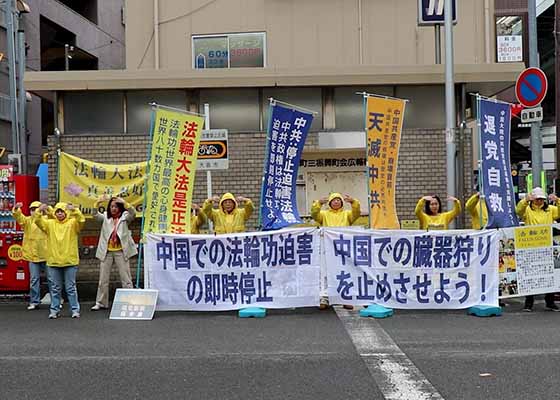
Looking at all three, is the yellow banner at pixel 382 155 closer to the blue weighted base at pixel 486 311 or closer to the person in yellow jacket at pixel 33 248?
the blue weighted base at pixel 486 311

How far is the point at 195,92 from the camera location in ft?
44.4

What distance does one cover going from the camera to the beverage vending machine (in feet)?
39.3

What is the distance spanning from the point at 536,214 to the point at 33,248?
7.71 meters

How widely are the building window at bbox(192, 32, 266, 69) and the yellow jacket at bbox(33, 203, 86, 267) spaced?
772 cm

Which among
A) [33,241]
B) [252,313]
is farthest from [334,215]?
[33,241]

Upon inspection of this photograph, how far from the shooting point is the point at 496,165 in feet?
34.5

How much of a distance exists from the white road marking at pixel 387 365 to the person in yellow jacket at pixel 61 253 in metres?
4.06

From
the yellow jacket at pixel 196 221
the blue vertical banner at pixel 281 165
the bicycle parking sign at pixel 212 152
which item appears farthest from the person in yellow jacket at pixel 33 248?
the blue vertical banner at pixel 281 165

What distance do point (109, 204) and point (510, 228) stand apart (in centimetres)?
608

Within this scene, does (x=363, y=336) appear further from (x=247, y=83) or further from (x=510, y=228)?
(x=247, y=83)

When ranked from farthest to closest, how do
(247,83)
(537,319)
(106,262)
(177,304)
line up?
(247,83), (106,262), (177,304), (537,319)

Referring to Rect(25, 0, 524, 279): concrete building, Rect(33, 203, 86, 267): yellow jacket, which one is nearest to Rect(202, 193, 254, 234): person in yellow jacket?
Rect(33, 203, 86, 267): yellow jacket

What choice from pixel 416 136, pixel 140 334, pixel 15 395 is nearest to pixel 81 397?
pixel 15 395

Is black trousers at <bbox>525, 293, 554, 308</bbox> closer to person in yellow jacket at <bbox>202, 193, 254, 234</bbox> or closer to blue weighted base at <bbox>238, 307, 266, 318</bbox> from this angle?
blue weighted base at <bbox>238, 307, 266, 318</bbox>
